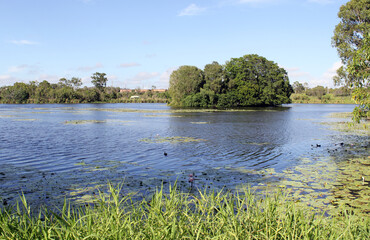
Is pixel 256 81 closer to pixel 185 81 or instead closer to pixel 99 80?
pixel 185 81

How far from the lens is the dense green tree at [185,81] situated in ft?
316

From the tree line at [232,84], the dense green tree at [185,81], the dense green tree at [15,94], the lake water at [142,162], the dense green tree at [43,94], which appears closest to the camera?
the lake water at [142,162]

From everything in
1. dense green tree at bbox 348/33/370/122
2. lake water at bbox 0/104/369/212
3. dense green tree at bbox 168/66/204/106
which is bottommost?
lake water at bbox 0/104/369/212

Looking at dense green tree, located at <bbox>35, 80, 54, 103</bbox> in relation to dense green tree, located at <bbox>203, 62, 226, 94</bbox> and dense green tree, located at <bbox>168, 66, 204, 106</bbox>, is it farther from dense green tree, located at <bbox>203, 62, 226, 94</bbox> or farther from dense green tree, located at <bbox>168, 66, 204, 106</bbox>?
dense green tree, located at <bbox>203, 62, 226, 94</bbox>

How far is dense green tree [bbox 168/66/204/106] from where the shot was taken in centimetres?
9622

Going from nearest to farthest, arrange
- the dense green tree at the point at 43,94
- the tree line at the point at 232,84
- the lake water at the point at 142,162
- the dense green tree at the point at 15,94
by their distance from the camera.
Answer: the lake water at the point at 142,162 < the tree line at the point at 232,84 < the dense green tree at the point at 15,94 < the dense green tree at the point at 43,94

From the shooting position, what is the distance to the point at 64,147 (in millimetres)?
19219

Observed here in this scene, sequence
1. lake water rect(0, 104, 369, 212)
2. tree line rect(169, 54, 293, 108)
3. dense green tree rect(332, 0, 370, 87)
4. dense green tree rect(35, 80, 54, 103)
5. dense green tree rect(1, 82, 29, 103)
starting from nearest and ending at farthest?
lake water rect(0, 104, 369, 212)
dense green tree rect(332, 0, 370, 87)
tree line rect(169, 54, 293, 108)
dense green tree rect(1, 82, 29, 103)
dense green tree rect(35, 80, 54, 103)

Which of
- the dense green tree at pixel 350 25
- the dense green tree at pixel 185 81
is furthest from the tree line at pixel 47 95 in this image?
the dense green tree at pixel 350 25

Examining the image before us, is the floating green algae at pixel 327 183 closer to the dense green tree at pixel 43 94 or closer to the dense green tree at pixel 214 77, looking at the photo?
the dense green tree at pixel 214 77

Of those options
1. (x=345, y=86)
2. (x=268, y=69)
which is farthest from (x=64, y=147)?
(x=268, y=69)

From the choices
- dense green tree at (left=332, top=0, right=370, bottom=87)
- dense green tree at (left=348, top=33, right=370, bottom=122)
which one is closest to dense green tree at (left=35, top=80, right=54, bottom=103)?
dense green tree at (left=332, top=0, right=370, bottom=87)

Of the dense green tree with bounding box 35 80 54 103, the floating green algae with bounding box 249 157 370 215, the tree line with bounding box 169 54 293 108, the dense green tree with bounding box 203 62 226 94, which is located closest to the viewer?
the floating green algae with bounding box 249 157 370 215

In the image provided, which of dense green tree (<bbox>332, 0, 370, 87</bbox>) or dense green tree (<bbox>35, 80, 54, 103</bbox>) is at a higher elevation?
dense green tree (<bbox>332, 0, 370, 87</bbox>)
